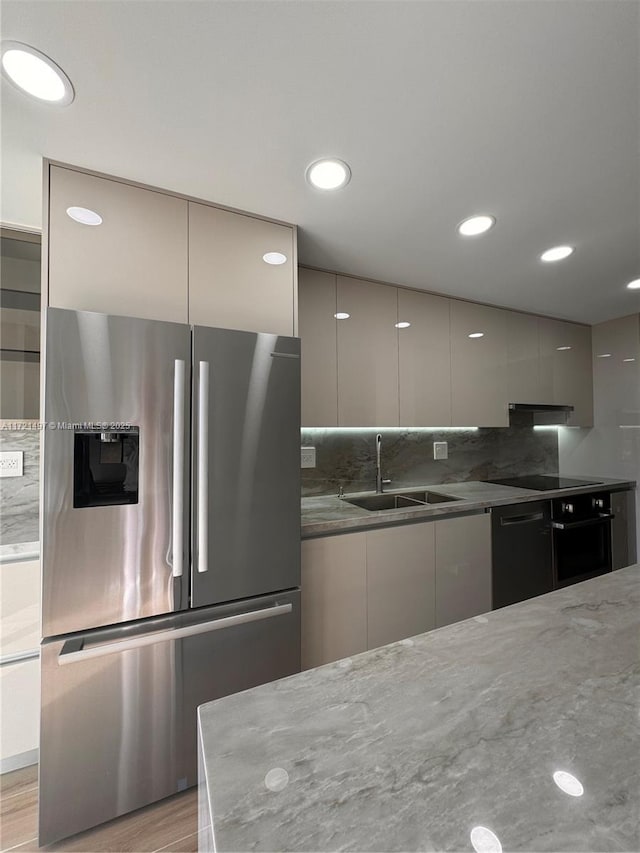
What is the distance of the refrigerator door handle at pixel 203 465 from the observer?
135cm

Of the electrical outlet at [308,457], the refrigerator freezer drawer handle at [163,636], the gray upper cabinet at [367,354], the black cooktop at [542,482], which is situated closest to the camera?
the refrigerator freezer drawer handle at [163,636]

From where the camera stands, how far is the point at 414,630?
2049 millimetres

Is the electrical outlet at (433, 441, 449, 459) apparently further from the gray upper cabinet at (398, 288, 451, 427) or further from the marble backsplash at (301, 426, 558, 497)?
the gray upper cabinet at (398, 288, 451, 427)

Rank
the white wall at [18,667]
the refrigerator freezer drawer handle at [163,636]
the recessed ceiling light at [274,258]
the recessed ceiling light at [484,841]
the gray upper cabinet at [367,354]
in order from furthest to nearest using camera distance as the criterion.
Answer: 1. the gray upper cabinet at [367,354]
2. the recessed ceiling light at [274,258]
3. the white wall at [18,667]
4. the refrigerator freezer drawer handle at [163,636]
5. the recessed ceiling light at [484,841]

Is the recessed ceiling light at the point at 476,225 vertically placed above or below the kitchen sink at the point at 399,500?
above

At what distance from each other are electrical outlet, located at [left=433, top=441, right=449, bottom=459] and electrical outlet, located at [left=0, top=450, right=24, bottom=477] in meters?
2.65

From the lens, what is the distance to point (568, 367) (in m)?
3.36

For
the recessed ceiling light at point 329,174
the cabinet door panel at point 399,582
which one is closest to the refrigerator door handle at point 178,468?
the recessed ceiling light at point 329,174

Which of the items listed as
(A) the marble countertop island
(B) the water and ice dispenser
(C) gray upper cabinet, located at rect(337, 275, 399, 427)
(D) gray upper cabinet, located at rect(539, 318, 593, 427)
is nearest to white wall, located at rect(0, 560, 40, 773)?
(B) the water and ice dispenser

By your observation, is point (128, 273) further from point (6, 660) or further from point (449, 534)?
point (449, 534)

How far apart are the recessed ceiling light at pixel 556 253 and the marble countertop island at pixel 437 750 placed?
2.01m

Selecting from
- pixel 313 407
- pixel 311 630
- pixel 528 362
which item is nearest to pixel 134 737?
pixel 311 630

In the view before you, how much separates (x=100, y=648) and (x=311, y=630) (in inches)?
35.8

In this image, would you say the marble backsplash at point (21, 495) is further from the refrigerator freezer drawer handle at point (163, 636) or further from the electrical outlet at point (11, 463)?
the refrigerator freezer drawer handle at point (163, 636)
